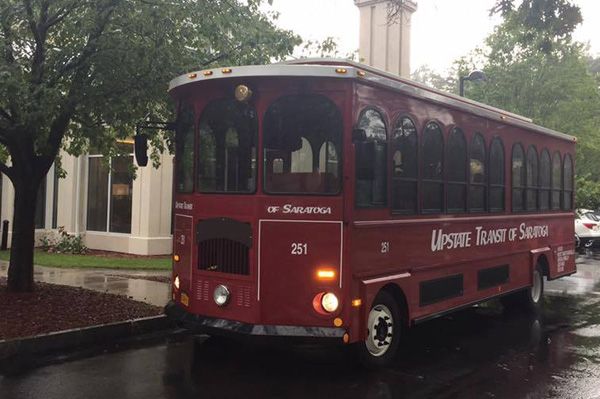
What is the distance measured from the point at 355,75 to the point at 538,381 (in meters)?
3.66

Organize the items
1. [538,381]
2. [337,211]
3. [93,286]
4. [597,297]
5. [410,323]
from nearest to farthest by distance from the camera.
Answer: [337,211]
[538,381]
[410,323]
[93,286]
[597,297]

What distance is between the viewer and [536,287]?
1043 centimetres

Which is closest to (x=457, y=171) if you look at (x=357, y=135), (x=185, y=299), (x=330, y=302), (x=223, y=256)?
(x=357, y=135)

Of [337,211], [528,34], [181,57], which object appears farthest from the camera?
[528,34]

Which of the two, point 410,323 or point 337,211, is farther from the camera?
point 410,323

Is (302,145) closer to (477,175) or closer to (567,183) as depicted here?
(477,175)

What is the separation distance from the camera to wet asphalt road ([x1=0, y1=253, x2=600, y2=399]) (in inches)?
220

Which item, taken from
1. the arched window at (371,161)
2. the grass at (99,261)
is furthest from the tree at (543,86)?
the arched window at (371,161)

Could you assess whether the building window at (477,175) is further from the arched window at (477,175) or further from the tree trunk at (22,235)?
the tree trunk at (22,235)

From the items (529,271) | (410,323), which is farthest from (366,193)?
(529,271)

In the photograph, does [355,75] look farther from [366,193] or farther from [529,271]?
[529,271]

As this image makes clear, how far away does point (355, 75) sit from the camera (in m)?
5.73

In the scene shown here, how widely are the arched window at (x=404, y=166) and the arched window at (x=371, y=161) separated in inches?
8.3

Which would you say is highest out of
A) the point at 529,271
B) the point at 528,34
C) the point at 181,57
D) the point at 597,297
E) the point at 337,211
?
the point at 528,34
